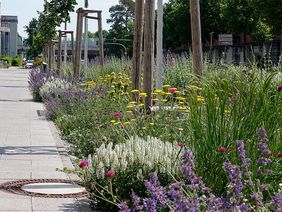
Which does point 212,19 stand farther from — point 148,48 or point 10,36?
point 10,36

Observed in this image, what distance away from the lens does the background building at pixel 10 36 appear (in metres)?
152

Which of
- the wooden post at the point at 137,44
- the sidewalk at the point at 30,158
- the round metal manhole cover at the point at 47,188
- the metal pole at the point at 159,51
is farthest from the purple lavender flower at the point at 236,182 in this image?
the metal pole at the point at 159,51

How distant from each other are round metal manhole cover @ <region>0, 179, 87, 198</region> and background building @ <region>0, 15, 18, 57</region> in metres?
145

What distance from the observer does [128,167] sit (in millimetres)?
5695

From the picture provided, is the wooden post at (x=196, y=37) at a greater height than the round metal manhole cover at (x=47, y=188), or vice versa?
the wooden post at (x=196, y=37)

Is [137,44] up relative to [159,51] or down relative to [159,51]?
up

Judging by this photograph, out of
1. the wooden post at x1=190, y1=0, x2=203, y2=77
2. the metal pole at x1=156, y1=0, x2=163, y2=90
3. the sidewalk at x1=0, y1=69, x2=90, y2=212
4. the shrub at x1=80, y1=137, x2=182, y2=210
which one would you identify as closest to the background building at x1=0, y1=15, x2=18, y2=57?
the sidewalk at x1=0, y1=69, x2=90, y2=212

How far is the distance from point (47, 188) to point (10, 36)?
155 meters

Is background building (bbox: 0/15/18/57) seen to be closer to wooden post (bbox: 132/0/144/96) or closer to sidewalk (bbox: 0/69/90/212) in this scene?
sidewalk (bbox: 0/69/90/212)

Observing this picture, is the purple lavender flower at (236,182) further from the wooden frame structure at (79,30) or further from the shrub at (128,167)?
the wooden frame structure at (79,30)

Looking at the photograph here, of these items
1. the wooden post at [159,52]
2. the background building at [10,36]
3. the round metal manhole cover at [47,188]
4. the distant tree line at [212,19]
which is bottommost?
the round metal manhole cover at [47,188]

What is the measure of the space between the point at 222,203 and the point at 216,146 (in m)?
1.66

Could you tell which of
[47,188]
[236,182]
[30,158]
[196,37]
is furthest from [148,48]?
[236,182]

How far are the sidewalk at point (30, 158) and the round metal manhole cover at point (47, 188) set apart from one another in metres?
0.16
